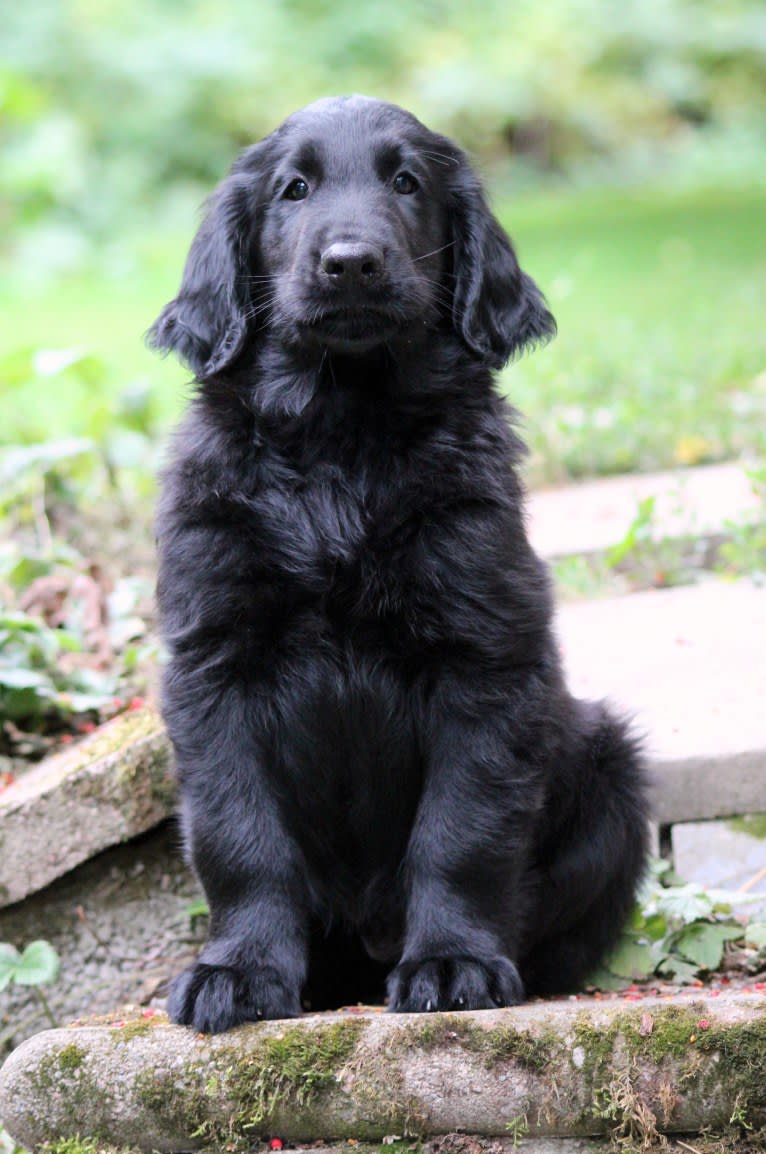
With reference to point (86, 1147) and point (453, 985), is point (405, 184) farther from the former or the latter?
point (86, 1147)

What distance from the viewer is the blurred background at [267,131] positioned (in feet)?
15.8

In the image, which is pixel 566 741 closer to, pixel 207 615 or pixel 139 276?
pixel 207 615

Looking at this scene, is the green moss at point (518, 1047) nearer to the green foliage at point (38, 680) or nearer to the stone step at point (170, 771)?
the stone step at point (170, 771)

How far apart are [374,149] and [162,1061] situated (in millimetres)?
1619

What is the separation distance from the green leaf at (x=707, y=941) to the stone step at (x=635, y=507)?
1.51m

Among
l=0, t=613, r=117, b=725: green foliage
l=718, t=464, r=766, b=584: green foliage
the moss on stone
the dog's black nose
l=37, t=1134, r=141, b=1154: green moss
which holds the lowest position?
l=37, t=1134, r=141, b=1154: green moss

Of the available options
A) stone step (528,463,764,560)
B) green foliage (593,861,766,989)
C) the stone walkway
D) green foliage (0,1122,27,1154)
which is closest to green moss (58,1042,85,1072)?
the stone walkway

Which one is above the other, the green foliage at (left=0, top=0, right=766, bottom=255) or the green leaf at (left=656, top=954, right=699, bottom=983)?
the green foliage at (left=0, top=0, right=766, bottom=255)

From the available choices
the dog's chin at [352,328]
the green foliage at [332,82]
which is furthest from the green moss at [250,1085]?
the green foliage at [332,82]

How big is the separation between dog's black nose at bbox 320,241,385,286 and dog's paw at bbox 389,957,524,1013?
1.12m

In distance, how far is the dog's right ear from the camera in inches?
114

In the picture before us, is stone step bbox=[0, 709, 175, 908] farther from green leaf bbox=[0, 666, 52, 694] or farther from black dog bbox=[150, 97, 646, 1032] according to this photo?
black dog bbox=[150, 97, 646, 1032]

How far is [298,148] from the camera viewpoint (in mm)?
2883

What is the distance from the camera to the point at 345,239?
2.63 m
